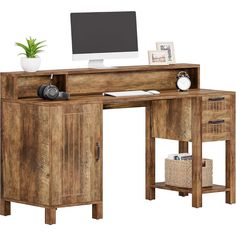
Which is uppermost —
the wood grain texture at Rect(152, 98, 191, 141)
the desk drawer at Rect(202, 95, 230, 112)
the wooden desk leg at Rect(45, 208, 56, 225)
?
the desk drawer at Rect(202, 95, 230, 112)

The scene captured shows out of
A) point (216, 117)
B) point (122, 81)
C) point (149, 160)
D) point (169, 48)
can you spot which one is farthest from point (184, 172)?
point (169, 48)

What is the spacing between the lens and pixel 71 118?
9.23 metres

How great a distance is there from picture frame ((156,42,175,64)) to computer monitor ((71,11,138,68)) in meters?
0.26

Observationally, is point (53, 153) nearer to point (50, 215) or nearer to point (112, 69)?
point (50, 215)

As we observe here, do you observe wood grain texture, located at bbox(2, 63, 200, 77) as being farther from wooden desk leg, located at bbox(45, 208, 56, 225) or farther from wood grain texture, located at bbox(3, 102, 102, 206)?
wooden desk leg, located at bbox(45, 208, 56, 225)

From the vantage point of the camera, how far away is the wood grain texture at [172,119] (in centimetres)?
1014

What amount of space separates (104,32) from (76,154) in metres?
1.32

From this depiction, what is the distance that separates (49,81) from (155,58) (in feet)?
3.79

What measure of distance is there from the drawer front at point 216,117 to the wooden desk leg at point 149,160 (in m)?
A: 0.70

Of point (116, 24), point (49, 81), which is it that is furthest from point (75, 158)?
point (116, 24)

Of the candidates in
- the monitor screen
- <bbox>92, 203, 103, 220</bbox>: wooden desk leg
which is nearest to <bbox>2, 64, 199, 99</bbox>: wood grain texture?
the monitor screen

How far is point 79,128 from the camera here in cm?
929

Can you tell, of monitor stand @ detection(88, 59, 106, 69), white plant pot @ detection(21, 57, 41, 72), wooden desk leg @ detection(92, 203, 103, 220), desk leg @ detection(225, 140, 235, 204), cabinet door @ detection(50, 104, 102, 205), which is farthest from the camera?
desk leg @ detection(225, 140, 235, 204)

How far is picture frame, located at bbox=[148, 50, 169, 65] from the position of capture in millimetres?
10355
